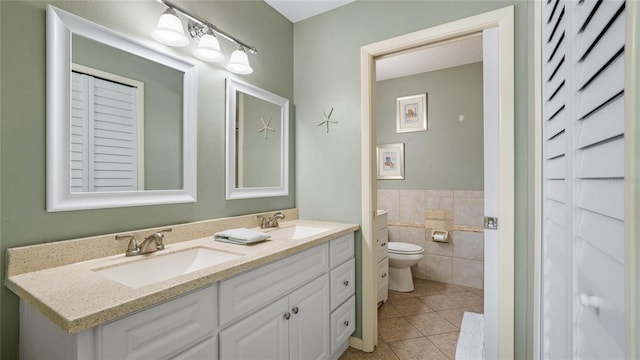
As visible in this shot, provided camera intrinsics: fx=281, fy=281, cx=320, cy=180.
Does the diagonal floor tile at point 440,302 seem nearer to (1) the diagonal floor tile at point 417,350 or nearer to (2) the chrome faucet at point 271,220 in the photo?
(1) the diagonal floor tile at point 417,350

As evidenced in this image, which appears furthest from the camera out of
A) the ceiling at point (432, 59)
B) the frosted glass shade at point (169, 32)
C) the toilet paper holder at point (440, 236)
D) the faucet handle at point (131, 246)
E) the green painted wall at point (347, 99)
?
the toilet paper holder at point (440, 236)

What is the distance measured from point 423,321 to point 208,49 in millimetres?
2605

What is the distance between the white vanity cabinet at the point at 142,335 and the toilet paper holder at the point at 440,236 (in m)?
2.87

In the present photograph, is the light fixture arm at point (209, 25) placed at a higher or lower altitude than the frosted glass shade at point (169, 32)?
higher

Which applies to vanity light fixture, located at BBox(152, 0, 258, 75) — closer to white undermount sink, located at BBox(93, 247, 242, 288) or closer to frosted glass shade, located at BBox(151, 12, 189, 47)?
frosted glass shade, located at BBox(151, 12, 189, 47)

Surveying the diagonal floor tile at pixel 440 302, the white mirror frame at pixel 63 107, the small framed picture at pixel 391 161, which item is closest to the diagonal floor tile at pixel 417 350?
the diagonal floor tile at pixel 440 302

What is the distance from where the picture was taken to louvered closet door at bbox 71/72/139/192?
3.78 ft

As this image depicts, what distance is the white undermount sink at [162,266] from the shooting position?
3.66 feet

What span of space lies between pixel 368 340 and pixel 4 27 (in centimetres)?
242

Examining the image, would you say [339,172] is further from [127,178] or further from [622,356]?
[622,356]

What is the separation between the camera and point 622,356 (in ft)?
1.30

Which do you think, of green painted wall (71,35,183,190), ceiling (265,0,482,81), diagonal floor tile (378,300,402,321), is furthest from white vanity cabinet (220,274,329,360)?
ceiling (265,0,482,81)

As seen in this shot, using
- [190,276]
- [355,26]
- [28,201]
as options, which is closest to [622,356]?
[190,276]

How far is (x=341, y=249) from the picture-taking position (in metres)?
1.85
